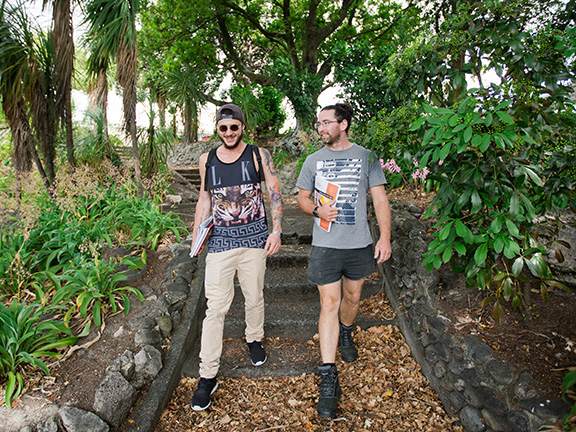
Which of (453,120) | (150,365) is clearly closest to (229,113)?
(453,120)

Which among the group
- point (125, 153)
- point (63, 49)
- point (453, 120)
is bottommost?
point (125, 153)

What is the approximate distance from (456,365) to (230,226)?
1.67 m

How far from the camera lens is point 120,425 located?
2.03 m

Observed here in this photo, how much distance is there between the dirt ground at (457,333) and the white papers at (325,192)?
3.45ft

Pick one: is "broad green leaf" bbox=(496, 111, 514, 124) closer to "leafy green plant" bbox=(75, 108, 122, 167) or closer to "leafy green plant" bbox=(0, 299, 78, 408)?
"leafy green plant" bbox=(0, 299, 78, 408)

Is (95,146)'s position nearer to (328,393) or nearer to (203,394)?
(203,394)

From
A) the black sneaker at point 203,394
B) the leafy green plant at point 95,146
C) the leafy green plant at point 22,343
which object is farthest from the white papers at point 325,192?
the leafy green plant at point 95,146

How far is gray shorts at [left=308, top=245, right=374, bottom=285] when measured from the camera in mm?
2348

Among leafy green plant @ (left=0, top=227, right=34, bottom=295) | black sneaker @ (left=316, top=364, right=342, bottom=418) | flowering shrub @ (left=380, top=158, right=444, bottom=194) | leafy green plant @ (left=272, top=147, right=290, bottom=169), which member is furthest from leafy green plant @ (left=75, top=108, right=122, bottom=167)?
black sneaker @ (left=316, top=364, right=342, bottom=418)

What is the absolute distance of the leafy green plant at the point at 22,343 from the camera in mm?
2068

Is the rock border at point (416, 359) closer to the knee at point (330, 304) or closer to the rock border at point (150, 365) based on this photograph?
the rock border at point (150, 365)

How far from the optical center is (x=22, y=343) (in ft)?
7.41

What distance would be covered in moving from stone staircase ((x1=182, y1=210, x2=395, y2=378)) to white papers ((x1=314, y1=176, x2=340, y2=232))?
1040 mm

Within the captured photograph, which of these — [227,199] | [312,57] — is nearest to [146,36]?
[312,57]
